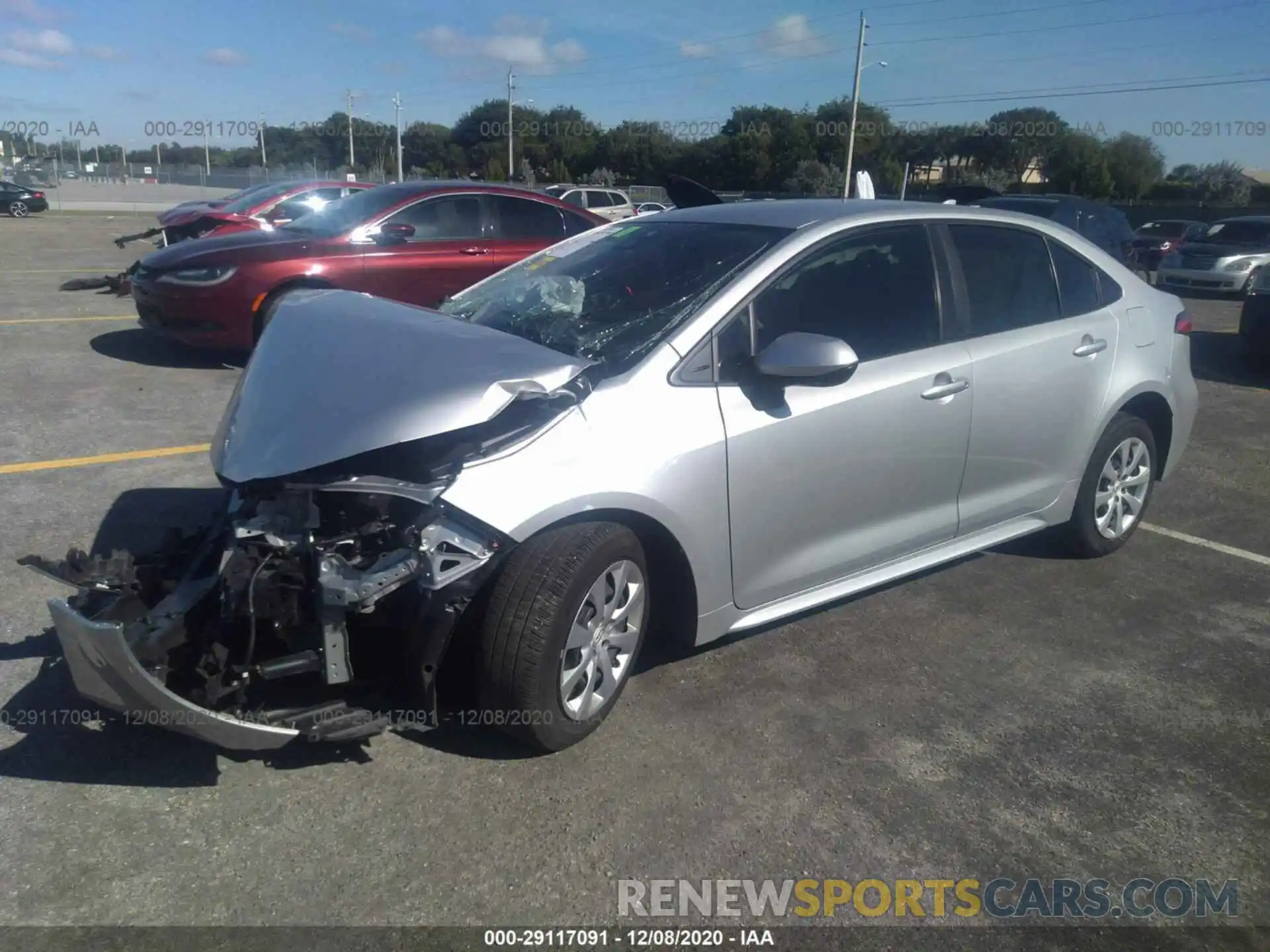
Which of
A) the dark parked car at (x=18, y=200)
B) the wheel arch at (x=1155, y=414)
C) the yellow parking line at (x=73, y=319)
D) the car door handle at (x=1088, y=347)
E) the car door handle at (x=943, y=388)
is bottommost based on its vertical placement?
the wheel arch at (x=1155, y=414)

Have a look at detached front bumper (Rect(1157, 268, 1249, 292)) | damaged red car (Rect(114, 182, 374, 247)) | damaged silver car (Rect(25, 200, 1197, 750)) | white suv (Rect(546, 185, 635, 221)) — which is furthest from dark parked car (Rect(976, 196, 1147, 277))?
white suv (Rect(546, 185, 635, 221))

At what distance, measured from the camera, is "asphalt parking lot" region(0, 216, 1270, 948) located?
8.42 ft

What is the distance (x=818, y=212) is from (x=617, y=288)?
87cm

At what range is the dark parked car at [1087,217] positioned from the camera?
1334 centimetres

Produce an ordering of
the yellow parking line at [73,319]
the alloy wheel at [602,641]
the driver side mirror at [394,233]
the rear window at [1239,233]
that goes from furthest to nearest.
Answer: the rear window at [1239,233] < the yellow parking line at [73,319] < the driver side mirror at [394,233] < the alloy wheel at [602,641]

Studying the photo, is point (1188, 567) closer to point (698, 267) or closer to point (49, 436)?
point (698, 267)

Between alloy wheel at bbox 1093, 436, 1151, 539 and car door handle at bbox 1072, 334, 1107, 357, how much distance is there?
1.73 feet

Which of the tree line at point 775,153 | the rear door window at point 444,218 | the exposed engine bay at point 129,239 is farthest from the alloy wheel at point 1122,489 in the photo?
the tree line at point 775,153

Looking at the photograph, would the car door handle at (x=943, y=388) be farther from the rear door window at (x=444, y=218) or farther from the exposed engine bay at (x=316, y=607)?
the rear door window at (x=444, y=218)

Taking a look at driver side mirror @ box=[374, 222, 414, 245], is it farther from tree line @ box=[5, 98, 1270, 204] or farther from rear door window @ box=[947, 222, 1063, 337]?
Result: tree line @ box=[5, 98, 1270, 204]

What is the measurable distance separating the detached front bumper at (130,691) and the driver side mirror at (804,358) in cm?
184

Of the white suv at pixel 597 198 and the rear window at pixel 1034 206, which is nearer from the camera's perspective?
the rear window at pixel 1034 206

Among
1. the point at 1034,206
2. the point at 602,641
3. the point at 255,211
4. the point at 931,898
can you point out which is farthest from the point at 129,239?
the point at 931,898

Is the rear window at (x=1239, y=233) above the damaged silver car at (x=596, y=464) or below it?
above
